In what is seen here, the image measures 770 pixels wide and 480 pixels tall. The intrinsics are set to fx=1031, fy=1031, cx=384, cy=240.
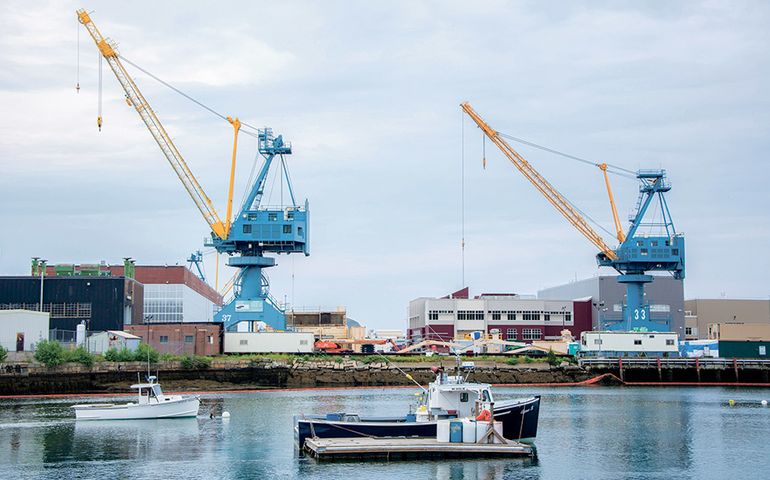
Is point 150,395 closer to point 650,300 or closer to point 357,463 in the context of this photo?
point 357,463

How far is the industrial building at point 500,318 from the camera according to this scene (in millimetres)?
155500

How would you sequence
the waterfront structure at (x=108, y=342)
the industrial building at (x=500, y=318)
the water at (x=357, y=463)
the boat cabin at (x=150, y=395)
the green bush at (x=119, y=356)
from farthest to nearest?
the industrial building at (x=500, y=318)
the waterfront structure at (x=108, y=342)
the green bush at (x=119, y=356)
the boat cabin at (x=150, y=395)
the water at (x=357, y=463)

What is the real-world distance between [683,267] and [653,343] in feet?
70.4

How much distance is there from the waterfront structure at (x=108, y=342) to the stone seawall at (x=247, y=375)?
25.9ft

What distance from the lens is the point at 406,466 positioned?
46.1 metres

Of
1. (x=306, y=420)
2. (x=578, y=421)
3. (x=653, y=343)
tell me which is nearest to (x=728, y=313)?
(x=653, y=343)

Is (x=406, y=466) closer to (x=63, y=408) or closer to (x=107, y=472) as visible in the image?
(x=107, y=472)

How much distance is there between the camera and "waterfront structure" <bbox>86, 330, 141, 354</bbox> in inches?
4097

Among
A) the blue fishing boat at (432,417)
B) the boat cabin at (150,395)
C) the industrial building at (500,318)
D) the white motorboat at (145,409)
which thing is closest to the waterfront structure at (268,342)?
the industrial building at (500,318)

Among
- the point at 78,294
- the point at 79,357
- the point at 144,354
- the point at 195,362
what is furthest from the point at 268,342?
the point at 79,357

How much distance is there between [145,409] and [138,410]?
46 cm

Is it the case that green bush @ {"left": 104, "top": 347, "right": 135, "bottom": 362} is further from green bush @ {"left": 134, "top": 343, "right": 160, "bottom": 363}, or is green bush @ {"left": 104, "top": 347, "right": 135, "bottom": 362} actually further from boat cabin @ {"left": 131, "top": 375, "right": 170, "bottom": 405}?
boat cabin @ {"left": 131, "top": 375, "right": 170, "bottom": 405}

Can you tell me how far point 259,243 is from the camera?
125250 mm

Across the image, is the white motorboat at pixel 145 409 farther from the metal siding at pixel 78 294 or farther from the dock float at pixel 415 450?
the metal siding at pixel 78 294
